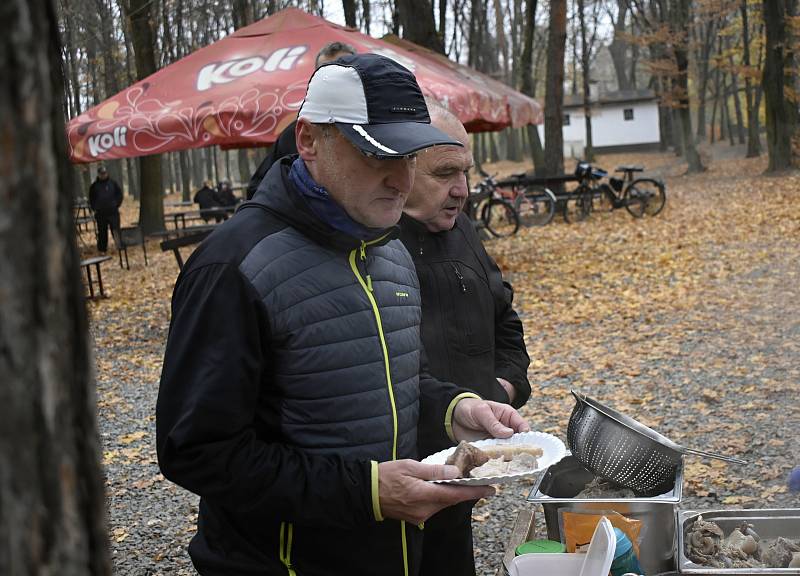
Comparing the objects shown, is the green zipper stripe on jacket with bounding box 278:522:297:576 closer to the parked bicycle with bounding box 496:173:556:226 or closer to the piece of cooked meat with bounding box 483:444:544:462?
the piece of cooked meat with bounding box 483:444:544:462

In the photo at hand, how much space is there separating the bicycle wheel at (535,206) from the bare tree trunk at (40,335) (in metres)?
19.9

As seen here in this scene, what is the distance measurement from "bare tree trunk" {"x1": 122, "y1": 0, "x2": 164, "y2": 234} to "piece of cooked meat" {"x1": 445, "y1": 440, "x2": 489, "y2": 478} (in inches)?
787

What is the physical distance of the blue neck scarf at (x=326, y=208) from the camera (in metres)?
2.13

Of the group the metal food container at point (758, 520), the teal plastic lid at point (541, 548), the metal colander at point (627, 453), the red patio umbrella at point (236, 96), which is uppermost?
the red patio umbrella at point (236, 96)

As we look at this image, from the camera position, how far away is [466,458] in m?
2.34

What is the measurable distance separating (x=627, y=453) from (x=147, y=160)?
2057 cm

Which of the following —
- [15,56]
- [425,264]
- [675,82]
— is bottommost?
[425,264]

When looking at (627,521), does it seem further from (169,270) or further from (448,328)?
(169,270)

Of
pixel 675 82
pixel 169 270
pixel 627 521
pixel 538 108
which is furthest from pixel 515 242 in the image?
pixel 675 82

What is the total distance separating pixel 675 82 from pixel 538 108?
23734 millimetres

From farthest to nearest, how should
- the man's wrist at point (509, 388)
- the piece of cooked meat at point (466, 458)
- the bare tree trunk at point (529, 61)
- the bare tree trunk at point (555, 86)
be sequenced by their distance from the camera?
1. the bare tree trunk at point (529, 61)
2. the bare tree trunk at point (555, 86)
3. the man's wrist at point (509, 388)
4. the piece of cooked meat at point (466, 458)

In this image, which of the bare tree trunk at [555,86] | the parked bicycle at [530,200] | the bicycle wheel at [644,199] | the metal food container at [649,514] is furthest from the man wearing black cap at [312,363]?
the bare tree trunk at [555,86]

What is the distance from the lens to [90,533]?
923 mm

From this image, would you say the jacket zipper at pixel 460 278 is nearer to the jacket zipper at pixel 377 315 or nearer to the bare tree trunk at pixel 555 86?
the jacket zipper at pixel 377 315
